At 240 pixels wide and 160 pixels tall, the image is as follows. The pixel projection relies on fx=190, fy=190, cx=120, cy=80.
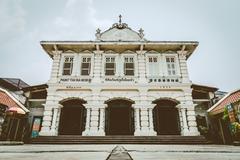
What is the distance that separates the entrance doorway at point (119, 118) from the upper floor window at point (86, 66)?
275cm

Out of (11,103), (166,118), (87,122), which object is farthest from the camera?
(166,118)

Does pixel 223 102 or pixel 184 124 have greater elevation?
pixel 223 102

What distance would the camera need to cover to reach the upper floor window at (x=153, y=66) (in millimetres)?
13845

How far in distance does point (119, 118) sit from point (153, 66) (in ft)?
14.9

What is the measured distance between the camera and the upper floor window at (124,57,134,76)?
13836mm

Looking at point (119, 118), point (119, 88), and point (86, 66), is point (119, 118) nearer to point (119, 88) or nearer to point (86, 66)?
point (119, 88)

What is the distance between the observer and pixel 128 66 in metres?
14.0

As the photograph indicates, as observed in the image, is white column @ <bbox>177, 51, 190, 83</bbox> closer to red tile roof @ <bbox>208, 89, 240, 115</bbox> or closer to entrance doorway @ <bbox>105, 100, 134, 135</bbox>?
red tile roof @ <bbox>208, 89, 240, 115</bbox>

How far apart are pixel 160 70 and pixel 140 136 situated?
504cm

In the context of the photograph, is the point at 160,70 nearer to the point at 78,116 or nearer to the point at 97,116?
the point at 97,116

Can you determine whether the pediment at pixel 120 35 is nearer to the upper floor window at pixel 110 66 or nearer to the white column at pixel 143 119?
the upper floor window at pixel 110 66

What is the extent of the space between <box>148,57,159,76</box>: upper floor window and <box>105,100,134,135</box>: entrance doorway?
2791 mm

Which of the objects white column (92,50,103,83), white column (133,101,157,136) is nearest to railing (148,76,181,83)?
white column (133,101,157,136)

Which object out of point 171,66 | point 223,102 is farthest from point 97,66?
point 223,102
